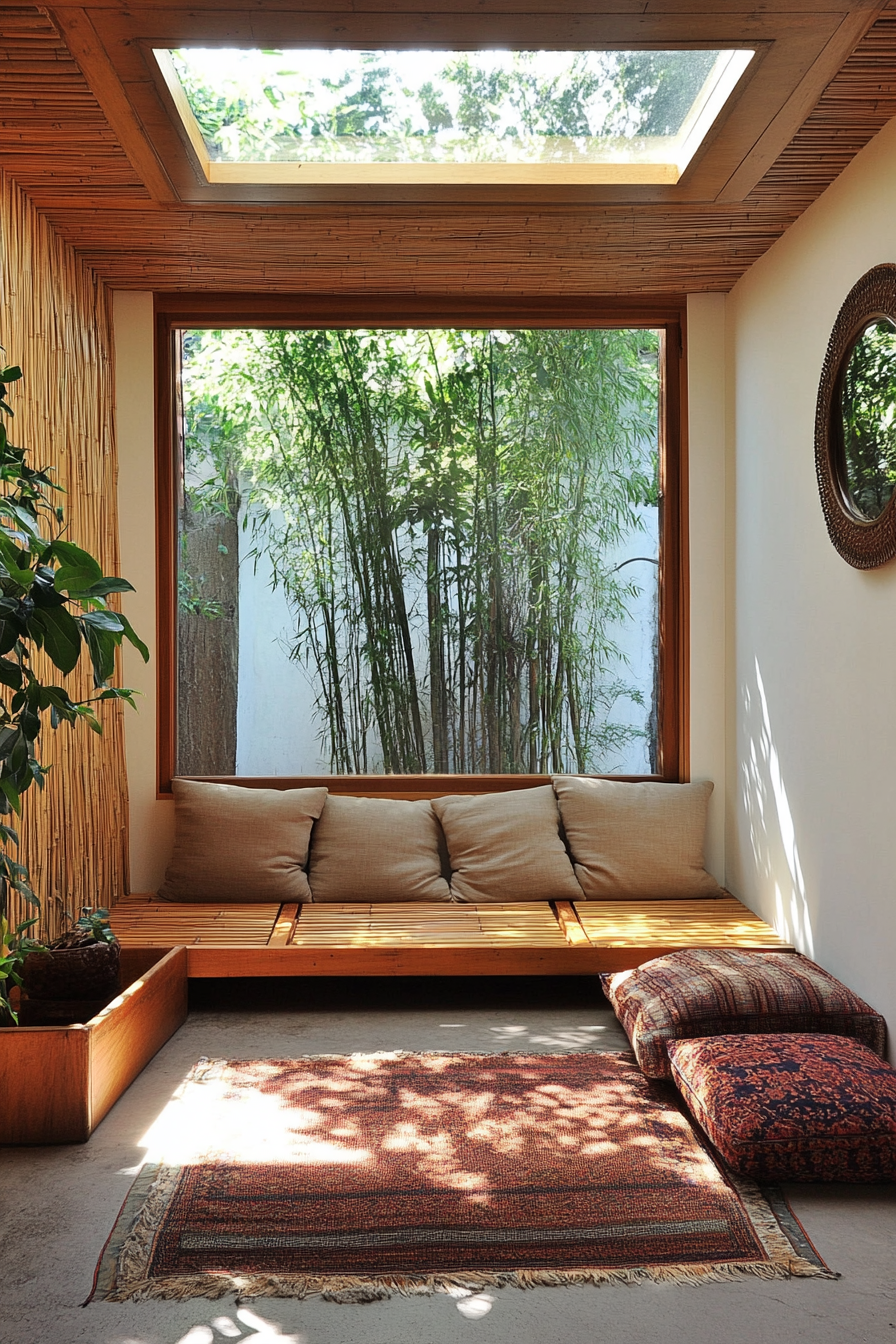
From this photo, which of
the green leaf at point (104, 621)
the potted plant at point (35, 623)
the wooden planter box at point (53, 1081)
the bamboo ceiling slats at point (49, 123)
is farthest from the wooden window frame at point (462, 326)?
the green leaf at point (104, 621)

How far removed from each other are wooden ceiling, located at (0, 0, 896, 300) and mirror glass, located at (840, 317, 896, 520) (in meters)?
0.63

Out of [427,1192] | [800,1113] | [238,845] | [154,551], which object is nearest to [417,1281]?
[427,1192]

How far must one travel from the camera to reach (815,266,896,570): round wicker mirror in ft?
11.1

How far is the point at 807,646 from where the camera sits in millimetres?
4109

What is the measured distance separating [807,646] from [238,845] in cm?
241

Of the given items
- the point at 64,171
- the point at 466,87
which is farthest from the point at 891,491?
the point at 64,171

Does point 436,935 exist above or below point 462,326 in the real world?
below

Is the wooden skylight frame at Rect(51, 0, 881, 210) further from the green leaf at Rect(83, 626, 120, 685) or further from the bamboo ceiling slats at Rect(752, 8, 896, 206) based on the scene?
the green leaf at Rect(83, 626, 120, 685)

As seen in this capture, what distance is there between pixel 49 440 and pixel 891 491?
2.90m

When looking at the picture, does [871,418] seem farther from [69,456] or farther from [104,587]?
[69,456]

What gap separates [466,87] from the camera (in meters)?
3.41

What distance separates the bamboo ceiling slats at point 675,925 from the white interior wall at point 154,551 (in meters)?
0.52

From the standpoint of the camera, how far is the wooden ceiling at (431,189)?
286cm

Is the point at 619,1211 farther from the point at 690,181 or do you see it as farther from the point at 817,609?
the point at 690,181
